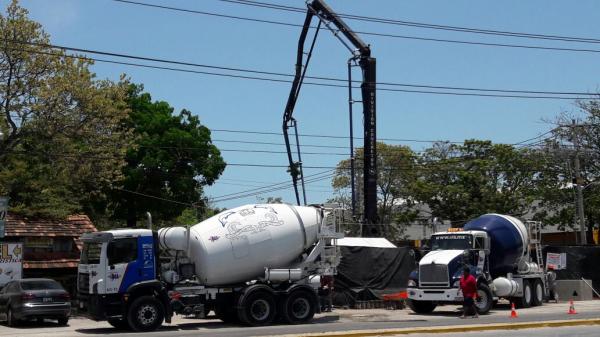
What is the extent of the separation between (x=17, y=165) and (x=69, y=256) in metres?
4.36

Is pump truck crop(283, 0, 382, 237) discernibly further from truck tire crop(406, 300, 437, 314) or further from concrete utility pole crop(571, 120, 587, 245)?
concrete utility pole crop(571, 120, 587, 245)

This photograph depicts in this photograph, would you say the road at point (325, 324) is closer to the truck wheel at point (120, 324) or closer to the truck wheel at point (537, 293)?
the truck wheel at point (120, 324)

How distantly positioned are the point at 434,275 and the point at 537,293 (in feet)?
21.8

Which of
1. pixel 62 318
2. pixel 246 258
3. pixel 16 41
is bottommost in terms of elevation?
pixel 62 318

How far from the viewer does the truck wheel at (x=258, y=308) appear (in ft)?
75.3

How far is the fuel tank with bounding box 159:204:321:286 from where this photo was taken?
2292 cm

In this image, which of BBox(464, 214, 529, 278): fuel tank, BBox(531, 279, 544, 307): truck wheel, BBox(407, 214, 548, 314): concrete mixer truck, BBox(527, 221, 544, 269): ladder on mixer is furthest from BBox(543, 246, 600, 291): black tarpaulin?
BBox(464, 214, 529, 278): fuel tank

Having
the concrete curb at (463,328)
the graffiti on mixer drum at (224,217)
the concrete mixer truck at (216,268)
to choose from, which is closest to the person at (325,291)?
the concrete mixer truck at (216,268)

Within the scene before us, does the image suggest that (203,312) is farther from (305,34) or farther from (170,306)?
(305,34)

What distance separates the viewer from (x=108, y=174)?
32781 mm

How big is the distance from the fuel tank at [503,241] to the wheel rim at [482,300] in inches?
111

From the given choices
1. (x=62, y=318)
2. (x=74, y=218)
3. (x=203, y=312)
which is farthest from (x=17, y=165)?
(x=203, y=312)

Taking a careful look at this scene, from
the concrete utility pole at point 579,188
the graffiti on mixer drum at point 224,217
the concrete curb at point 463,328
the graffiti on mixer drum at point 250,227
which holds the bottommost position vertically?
the concrete curb at point 463,328

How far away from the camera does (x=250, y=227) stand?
76.9 feet
